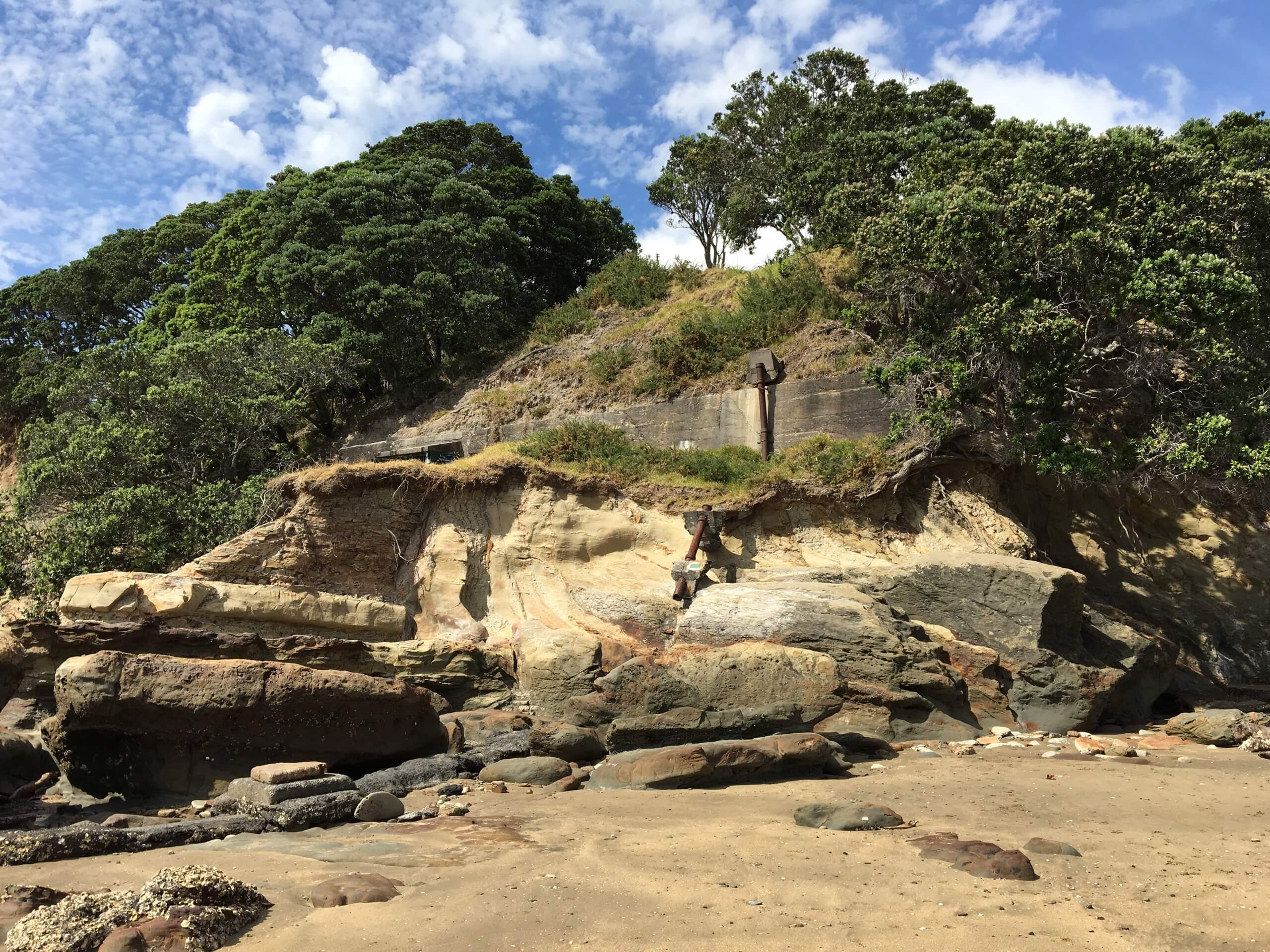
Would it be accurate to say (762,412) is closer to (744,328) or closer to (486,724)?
(744,328)

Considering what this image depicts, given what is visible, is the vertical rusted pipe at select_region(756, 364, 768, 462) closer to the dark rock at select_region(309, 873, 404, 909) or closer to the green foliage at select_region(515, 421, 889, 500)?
the green foliage at select_region(515, 421, 889, 500)

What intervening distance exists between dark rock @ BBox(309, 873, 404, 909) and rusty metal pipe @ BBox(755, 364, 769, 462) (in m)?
12.8

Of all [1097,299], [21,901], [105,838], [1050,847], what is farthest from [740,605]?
[21,901]

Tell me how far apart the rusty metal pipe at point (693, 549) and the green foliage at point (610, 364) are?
6.87 meters

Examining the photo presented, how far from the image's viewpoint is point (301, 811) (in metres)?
7.79

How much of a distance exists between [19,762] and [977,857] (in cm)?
985

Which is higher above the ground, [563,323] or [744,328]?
[563,323]

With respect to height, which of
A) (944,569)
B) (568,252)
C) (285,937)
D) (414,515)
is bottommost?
(285,937)

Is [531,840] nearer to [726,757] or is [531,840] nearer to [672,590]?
[726,757]

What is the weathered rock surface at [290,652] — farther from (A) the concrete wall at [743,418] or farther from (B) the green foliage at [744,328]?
(B) the green foliage at [744,328]

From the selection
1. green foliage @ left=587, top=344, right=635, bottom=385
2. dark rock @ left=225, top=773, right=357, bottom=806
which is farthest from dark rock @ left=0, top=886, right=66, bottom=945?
green foliage @ left=587, top=344, right=635, bottom=385

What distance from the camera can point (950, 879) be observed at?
215 inches

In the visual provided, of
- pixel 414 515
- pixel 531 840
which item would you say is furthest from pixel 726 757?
pixel 414 515

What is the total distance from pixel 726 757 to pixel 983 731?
434cm
